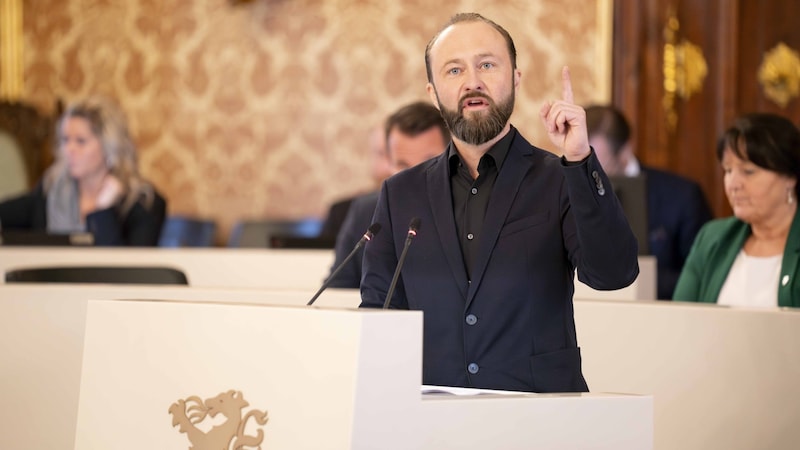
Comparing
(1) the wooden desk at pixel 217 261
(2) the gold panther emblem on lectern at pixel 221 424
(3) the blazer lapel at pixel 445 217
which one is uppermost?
(3) the blazer lapel at pixel 445 217

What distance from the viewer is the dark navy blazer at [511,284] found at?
256 cm

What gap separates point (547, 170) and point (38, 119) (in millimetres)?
6959

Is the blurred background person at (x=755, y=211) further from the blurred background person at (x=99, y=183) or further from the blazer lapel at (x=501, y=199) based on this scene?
the blurred background person at (x=99, y=183)

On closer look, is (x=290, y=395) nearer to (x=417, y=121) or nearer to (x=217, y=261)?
(x=417, y=121)

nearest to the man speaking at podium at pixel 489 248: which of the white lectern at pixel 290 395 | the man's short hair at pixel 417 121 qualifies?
the white lectern at pixel 290 395

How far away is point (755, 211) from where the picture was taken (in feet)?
13.4

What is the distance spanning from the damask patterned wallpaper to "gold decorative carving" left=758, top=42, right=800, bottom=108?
1300 mm

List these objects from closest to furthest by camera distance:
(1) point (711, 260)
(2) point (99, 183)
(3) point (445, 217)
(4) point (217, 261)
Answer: (3) point (445, 217) < (1) point (711, 260) < (4) point (217, 261) < (2) point (99, 183)

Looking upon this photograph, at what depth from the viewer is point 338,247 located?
4.50m

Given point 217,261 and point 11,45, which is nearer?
point 217,261

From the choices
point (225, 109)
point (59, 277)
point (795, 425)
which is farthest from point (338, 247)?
point (225, 109)

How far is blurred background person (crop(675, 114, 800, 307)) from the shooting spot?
409cm

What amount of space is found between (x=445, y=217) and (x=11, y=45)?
723cm

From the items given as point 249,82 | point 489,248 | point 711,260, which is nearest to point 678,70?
point 249,82
